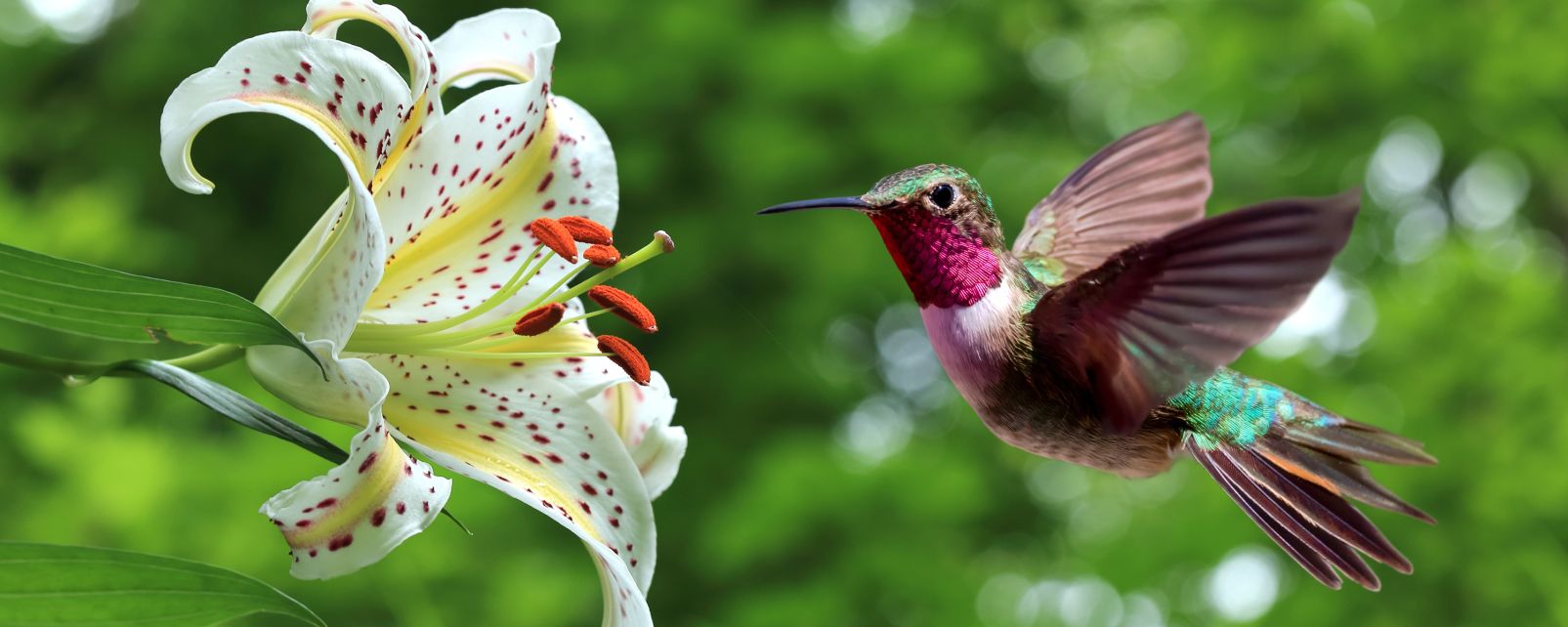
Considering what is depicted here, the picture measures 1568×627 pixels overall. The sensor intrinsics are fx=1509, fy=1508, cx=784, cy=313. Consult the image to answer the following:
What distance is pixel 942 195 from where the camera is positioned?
2.58ft

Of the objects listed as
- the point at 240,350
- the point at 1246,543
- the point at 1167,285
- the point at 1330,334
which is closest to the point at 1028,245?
the point at 1167,285

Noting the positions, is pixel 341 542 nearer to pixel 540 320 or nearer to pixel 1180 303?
pixel 540 320

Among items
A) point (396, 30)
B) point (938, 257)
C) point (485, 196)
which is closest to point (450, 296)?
point (485, 196)

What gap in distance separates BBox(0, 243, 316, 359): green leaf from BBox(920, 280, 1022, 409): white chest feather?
0.33 metres

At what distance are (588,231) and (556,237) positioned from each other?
19 millimetres

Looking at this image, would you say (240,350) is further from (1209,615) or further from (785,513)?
(1209,615)

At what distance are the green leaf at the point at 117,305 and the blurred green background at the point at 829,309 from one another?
2.40 meters

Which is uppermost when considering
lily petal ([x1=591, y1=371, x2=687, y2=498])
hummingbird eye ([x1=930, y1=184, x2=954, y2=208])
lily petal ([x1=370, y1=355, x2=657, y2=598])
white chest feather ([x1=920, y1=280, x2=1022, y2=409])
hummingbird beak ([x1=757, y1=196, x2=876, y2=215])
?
hummingbird beak ([x1=757, y1=196, x2=876, y2=215])

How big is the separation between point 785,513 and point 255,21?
1.94m

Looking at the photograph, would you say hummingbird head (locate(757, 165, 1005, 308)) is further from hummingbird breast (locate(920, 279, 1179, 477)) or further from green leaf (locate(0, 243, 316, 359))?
green leaf (locate(0, 243, 316, 359))

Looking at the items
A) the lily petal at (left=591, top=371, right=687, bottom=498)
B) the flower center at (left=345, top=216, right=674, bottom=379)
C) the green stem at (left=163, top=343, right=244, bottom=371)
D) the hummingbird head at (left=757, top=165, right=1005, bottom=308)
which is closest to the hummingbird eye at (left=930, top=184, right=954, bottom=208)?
the hummingbird head at (left=757, top=165, right=1005, bottom=308)

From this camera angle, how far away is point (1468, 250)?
3967 mm

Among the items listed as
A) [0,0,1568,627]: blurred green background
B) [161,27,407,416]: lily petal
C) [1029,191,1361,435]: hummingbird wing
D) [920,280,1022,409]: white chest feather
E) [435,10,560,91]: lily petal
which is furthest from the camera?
[0,0,1568,627]: blurred green background

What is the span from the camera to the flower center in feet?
2.69
